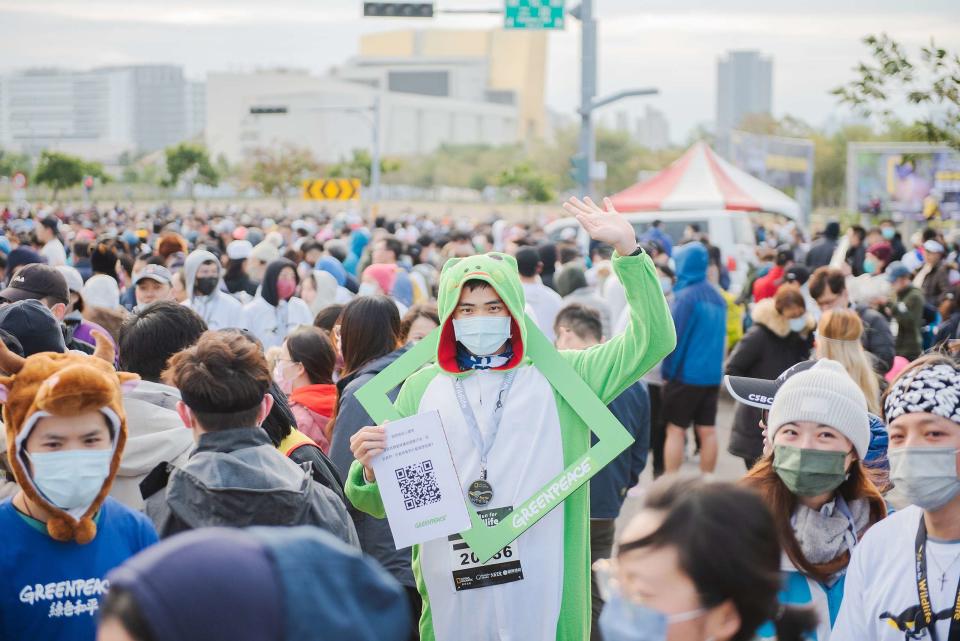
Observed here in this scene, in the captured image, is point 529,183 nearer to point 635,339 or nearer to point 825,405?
point 635,339

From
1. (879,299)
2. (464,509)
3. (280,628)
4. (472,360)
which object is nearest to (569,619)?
(464,509)

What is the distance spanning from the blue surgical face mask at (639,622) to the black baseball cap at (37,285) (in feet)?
17.1

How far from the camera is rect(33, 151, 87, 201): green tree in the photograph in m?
67.2

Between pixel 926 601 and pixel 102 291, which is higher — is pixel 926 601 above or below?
below

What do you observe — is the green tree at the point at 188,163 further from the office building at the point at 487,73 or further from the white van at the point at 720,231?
the office building at the point at 487,73

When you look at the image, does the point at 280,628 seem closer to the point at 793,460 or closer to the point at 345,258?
the point at 793,460

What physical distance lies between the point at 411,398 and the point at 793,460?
1.33 meters

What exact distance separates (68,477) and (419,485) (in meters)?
1.17

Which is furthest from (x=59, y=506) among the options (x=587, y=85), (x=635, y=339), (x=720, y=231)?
(x=587, y=85)

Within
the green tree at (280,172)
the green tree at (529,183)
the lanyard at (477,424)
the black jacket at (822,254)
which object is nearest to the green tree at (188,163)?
the green tree at (280,172)

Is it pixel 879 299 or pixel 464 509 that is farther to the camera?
pixel 879 299

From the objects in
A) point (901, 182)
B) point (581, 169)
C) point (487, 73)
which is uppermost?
point (487, 73)

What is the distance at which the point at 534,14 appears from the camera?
20.8 metres

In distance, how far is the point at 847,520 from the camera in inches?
133
